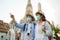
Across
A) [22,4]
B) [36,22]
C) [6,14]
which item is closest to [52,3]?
[22,4]

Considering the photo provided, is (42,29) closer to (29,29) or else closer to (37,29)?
(37,29)

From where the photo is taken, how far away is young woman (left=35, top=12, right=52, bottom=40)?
8.57 feet

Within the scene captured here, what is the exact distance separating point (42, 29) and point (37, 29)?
7cm

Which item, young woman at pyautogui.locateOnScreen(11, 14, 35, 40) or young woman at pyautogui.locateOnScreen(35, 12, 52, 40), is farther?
young woman at pyautogui.locateOnScreen(11, 14, 35, 40)

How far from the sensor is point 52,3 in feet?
14.8

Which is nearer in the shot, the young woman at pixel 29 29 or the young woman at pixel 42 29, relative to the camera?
the young woman at pixel 42 29

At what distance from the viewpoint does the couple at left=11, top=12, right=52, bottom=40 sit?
8.59 feet

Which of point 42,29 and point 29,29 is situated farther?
point 29,29

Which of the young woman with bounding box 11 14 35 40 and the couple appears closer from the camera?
the couple

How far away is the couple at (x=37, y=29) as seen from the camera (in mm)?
2619

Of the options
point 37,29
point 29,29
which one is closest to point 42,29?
point 37,29

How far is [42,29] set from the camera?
8.62ft

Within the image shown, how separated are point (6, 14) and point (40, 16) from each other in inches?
72.8

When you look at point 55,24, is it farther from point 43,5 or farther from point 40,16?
point 40,16
